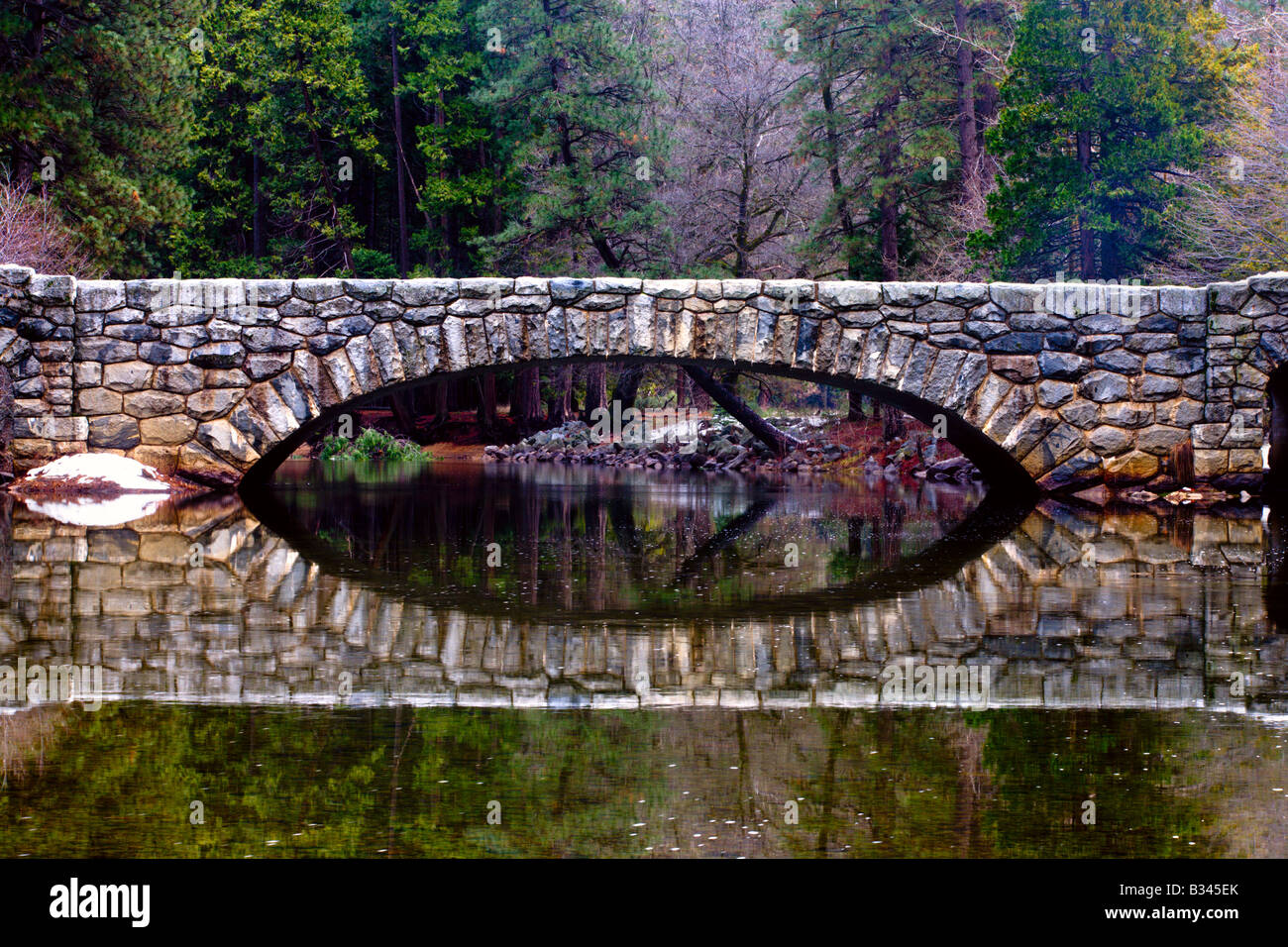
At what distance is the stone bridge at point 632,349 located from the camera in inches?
481

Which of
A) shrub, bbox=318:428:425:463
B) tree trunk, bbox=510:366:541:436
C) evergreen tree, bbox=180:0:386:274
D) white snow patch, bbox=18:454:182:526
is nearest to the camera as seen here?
white snow patch, bbox=18:454:182:526

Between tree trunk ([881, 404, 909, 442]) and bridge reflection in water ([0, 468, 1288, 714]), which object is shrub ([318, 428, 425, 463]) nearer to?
tree trunk ([881, 404, 909, 442])

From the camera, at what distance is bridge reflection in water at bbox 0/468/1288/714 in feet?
13.5

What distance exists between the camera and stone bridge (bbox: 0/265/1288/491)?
12227 mm

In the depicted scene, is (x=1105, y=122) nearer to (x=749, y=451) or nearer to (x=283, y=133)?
(x=749, y=451)

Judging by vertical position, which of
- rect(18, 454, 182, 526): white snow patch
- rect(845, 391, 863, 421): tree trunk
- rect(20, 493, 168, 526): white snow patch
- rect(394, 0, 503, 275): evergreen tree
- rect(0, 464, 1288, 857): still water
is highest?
rect(394, 0, 503, 275): evergreen tree

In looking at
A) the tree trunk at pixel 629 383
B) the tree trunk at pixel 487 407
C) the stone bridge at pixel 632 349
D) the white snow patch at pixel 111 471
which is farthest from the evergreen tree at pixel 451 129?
the white snow patch at pixel 111 471

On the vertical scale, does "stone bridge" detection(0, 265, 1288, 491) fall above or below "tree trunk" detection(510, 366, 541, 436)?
below

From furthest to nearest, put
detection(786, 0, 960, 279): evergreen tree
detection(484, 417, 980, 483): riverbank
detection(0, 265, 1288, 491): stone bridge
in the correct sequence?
detection(786, 0, 960, 279): evergreen tree, detection(484, 417, 980, 483): riverbank, detection(0, 265, 1288, 491): stone bridge

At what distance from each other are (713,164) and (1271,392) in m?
14.6

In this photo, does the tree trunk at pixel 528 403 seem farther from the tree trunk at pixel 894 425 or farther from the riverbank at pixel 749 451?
the tree trunk at pixel 894 425

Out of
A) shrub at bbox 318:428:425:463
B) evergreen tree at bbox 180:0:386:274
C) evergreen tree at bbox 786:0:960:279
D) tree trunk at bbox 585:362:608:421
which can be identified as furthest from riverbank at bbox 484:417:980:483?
evergreen tree at bbox 180:0:386:274

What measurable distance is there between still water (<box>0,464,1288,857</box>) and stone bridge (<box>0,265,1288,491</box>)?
421 cm

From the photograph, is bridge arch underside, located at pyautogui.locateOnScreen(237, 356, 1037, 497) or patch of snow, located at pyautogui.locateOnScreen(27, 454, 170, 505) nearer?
patch of snow, located at pyautogui.locateOnScreen(27, 454, 170, 505)
